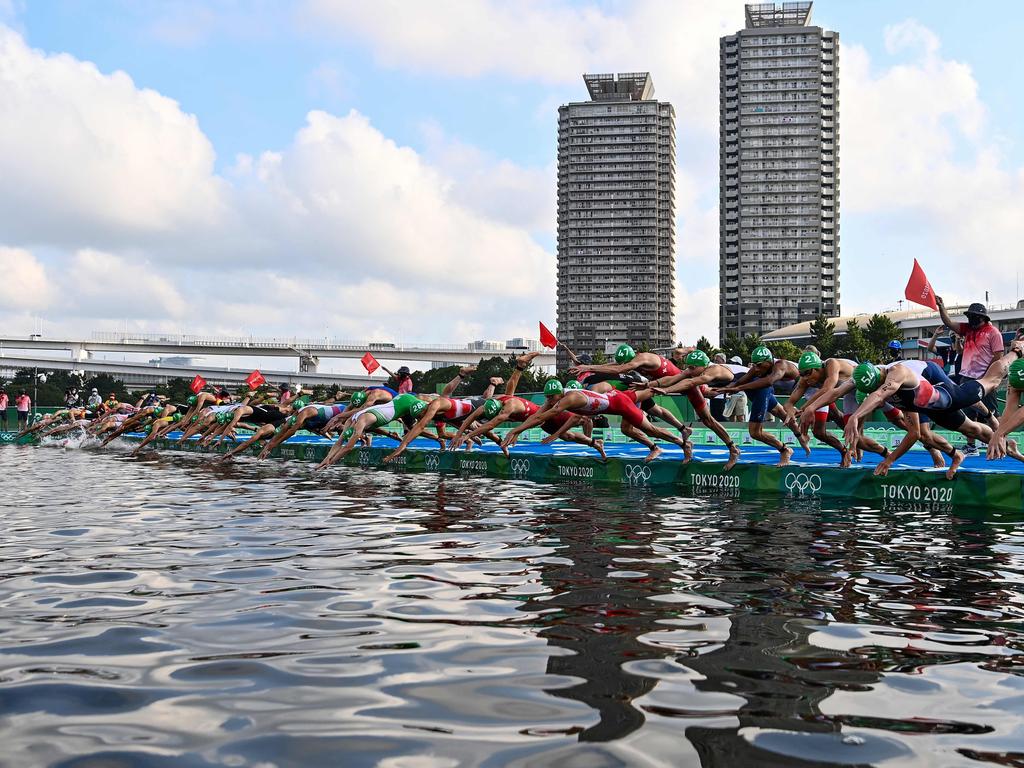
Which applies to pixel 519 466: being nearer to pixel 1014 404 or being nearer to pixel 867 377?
pixel 867 377

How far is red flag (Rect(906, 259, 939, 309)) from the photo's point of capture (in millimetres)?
16250

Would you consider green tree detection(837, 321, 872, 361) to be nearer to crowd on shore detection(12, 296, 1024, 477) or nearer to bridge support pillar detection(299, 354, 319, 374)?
crowd on shore detection(12, 296, 1024, 477)

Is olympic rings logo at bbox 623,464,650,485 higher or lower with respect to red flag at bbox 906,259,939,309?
lower

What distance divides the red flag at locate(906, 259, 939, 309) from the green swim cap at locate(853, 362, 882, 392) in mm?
5215

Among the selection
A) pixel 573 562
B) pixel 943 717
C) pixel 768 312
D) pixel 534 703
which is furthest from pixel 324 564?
pixel 768 312

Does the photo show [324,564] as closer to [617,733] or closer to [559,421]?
[617,733]

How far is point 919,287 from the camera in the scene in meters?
16.4

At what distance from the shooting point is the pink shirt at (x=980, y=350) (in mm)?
12945

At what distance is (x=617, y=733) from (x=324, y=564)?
413 centimetres

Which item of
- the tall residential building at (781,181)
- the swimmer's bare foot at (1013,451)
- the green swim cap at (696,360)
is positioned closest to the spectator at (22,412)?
the green swim cap at (696,360)

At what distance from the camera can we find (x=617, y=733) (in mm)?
3332

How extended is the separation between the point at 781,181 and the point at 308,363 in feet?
294

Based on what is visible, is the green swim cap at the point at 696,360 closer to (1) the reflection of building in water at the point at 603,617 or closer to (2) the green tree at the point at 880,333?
(1) the reflection of building in water at the point at 603,617

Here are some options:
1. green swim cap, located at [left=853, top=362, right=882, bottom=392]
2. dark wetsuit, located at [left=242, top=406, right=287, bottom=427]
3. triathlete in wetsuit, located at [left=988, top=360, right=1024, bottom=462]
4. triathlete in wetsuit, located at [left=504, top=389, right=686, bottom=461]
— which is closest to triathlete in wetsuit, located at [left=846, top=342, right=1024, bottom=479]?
green swim cap, located at [left=853, top=362, right=882, bottom=392]
